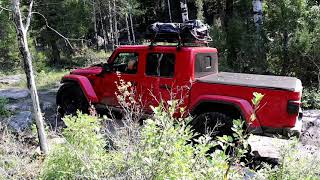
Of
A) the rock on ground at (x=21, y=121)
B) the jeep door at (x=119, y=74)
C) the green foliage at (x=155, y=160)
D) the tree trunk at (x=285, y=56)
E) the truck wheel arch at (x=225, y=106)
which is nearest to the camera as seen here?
the green foliage at (x=155, y=160)

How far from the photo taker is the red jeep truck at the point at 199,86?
5875 mm

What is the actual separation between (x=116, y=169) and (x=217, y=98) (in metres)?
3.76

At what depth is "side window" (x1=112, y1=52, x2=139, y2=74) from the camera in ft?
24.4

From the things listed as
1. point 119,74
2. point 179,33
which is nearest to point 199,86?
point 179,33

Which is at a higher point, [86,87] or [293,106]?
[86,87]

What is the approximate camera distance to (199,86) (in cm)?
651

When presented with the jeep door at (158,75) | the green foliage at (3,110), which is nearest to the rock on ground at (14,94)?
the green foliage at (3,110)

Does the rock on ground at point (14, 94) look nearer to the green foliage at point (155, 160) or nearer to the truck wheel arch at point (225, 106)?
the truck wheel arch at point (225, 106)

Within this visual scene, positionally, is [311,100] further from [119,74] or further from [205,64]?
[119,74]

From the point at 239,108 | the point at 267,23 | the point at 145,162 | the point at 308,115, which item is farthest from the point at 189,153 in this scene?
the point at 267,23

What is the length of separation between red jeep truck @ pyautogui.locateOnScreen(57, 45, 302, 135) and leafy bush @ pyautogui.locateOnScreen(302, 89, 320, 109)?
2.92 metres

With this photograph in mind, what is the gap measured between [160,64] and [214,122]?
1.53 meters

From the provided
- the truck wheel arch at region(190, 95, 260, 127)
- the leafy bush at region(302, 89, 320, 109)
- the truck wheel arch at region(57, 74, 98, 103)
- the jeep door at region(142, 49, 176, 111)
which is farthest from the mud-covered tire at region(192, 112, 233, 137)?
the leafy bush at region(302, 89, 320, 109)

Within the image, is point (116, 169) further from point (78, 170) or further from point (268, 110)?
point (268, 110)
